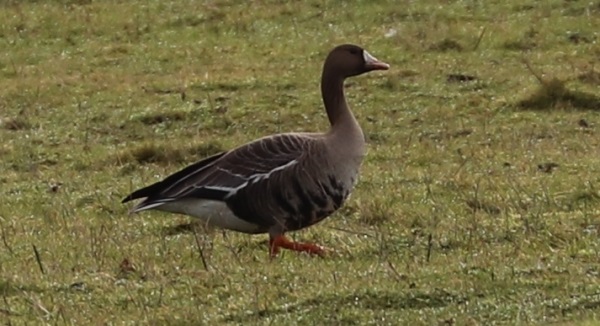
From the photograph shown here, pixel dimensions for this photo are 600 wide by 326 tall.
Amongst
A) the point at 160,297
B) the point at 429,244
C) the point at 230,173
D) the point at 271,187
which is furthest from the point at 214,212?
the point at 160,297

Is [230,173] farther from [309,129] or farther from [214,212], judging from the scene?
[309,129]

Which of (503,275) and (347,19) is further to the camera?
(347,19)

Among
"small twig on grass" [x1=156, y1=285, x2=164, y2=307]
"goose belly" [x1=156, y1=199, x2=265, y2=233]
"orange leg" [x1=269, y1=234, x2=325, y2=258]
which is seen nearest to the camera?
"small twig on grass" [x1=156, y1=285, x2=164, y2=307]

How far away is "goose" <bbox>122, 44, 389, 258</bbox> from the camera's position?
9.95 metres

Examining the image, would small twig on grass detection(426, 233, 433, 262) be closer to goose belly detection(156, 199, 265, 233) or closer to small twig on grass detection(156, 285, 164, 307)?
goose belly detection(156, 199, 265, 233)

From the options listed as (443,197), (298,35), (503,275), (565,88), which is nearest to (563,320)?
(503,275)

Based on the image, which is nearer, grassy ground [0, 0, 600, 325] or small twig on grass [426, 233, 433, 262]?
grassy ground [0, 0, 600, 325]

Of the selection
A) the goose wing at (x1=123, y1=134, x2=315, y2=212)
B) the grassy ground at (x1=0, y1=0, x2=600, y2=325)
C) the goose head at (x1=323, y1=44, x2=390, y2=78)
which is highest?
the goose head at (x1=323, y1=44, x2=390, y2=78)

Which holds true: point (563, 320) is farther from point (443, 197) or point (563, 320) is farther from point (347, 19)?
point (347, 19)

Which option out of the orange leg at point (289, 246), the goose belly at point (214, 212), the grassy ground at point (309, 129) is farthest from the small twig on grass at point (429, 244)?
the goose belly at point (214, 212)

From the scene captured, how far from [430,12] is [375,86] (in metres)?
4.43

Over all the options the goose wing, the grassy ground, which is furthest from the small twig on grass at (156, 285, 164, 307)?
the goose wing

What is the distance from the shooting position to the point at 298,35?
23.8 m

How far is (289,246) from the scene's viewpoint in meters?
9.74
